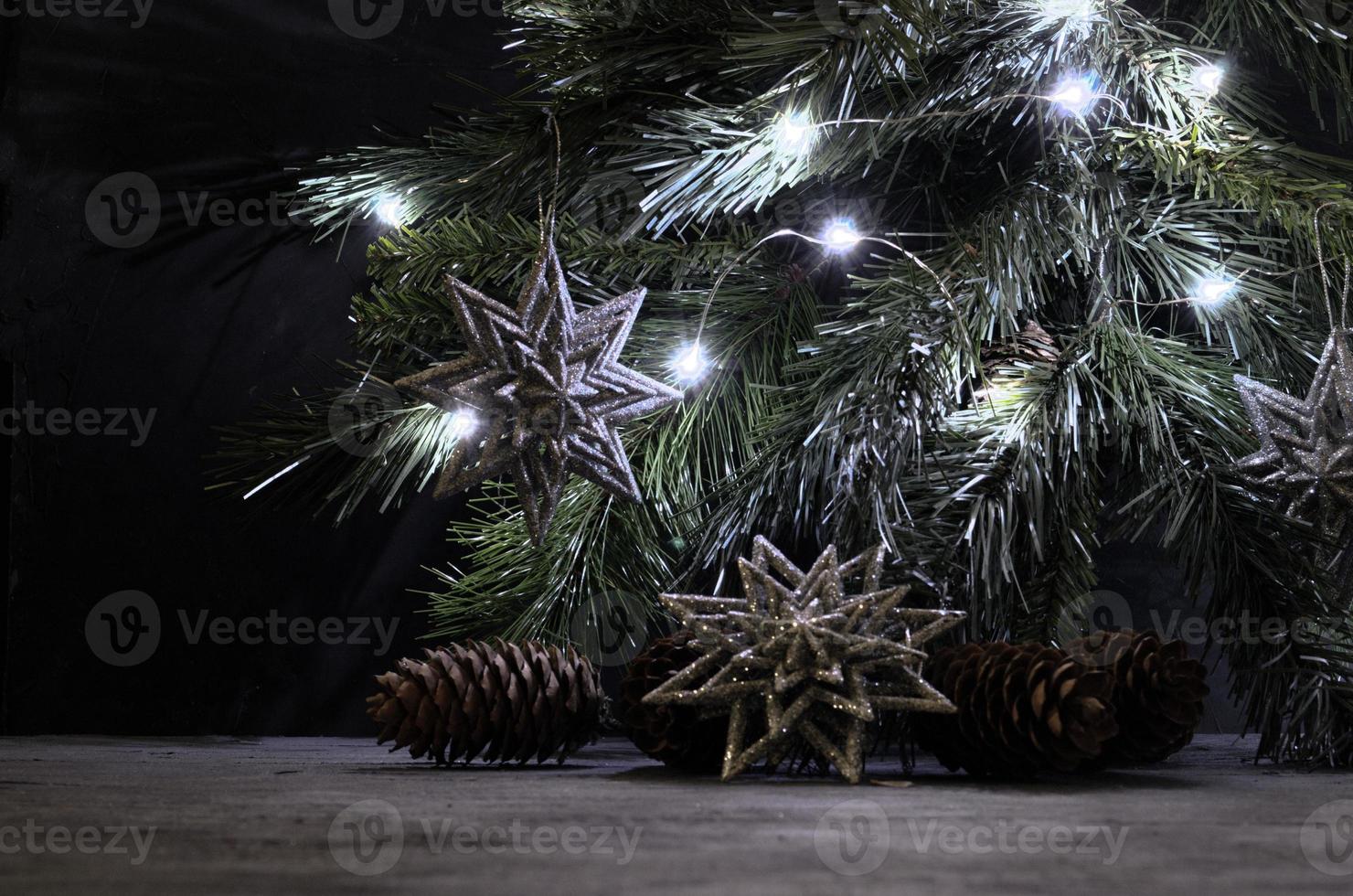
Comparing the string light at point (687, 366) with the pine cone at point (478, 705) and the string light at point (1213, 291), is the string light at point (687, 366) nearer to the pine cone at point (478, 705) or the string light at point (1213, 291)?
the pine cone at point (478, 705)

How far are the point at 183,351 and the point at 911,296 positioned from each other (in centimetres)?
78

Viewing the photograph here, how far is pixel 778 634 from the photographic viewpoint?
479 millimetres

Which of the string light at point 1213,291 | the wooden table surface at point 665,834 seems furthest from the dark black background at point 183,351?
the wooden table surface at point 665,834

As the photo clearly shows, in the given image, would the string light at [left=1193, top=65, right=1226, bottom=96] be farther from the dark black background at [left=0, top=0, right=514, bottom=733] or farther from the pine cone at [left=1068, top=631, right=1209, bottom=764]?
the dark black background at [left=0, top=0, right=514, bottom=733]

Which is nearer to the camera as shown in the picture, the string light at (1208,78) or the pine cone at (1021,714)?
the pine cone at (1021,714)

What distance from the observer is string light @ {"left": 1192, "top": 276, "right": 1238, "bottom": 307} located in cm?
69

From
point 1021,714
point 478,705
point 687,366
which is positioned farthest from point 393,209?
point 1021,714

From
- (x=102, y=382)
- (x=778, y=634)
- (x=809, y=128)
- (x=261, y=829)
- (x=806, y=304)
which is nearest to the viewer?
(x=261, y=829)

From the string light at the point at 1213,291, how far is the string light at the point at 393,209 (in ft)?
1.69

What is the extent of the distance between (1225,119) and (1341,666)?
12.7 inches

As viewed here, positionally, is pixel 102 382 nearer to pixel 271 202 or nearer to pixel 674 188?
pixel 271 202

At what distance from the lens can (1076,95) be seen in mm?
650

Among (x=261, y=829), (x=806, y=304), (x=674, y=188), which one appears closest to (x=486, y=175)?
(x=674, y=188)

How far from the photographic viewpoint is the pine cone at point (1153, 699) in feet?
1.67
